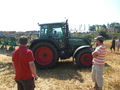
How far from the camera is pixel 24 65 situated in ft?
10.2

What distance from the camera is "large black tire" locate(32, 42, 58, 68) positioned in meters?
7.22

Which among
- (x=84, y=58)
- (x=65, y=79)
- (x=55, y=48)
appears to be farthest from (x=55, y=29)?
(x=65, y=79)

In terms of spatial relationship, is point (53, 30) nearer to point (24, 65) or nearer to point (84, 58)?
point (84, 58)

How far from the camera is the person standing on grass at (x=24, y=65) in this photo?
3.03 m

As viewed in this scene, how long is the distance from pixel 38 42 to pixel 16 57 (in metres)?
4.30

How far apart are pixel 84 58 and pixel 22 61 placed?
467 centimetres

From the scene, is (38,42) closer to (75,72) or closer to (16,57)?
(75,72)

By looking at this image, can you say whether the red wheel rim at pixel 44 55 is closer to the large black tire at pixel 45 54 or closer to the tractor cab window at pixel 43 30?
the large black tire at pixel 45 54

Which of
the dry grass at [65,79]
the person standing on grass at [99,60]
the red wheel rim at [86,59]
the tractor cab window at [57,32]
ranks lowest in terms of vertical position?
the dry grass at [65,79]

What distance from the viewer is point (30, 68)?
3074 millimetres

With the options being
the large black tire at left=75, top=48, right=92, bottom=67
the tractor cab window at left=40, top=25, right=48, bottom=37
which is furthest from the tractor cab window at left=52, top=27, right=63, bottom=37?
the large black tire at left=75, top=48, right=92, bottom=67

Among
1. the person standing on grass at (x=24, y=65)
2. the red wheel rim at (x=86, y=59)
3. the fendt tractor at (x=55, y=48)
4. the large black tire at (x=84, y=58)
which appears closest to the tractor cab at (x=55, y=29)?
the fendt tractor at (x=55, y=48)

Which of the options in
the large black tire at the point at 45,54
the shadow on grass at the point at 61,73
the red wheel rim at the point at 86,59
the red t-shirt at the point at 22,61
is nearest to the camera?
the red t-shirt at the point at 22,61

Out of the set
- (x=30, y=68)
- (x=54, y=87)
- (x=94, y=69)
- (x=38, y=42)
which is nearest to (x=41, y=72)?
(x=38, y=42)
